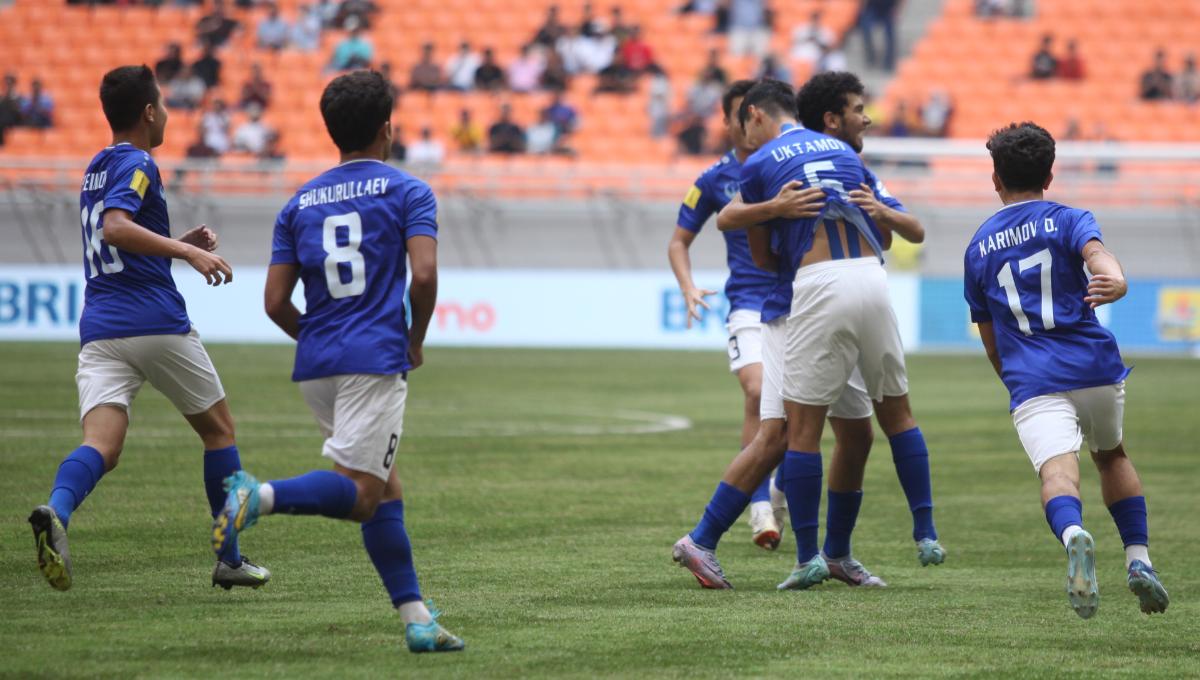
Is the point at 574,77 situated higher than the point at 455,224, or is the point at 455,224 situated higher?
the point at 574,77

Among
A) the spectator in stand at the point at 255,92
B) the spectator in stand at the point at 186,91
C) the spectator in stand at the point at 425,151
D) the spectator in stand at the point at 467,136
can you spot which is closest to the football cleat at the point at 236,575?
the spectator in stand at the point at 425,151

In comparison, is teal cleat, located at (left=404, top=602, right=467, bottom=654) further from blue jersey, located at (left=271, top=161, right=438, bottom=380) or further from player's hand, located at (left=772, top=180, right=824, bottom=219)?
player's hand, located at (left=772, top=180, right=824, bottom=219)

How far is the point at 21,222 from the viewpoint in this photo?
26.4 m

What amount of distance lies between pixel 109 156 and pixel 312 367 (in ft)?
5.65

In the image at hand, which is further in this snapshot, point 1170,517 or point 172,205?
point 172,205

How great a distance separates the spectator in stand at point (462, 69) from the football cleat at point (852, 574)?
23304 millimetres

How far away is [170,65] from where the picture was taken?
29.1 metres

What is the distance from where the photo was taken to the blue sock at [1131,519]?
5.95m

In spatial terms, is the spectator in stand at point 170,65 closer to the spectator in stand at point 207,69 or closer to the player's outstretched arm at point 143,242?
the spectator in stand at point 207,69

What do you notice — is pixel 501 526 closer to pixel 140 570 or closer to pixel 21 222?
pixel 140 570

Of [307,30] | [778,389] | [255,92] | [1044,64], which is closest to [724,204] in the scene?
[778,389]

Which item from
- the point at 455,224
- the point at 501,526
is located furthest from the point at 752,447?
the point at 455,224

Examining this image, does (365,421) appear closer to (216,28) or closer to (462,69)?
(462,69)

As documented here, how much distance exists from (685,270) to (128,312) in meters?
2.93
